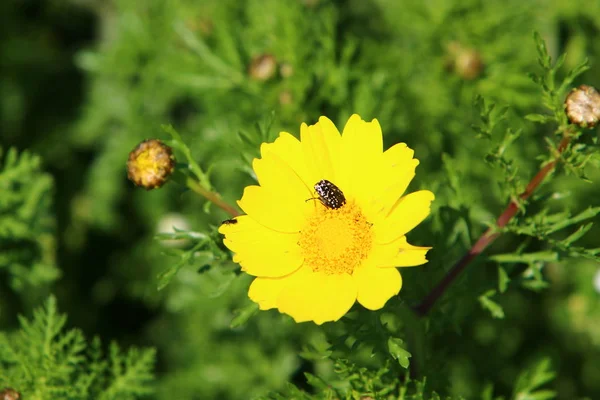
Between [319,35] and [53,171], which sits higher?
[53,171]

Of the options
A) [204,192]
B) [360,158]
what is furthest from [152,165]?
[360,158]

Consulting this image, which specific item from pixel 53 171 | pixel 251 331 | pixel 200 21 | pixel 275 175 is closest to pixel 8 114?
pixel 53 171

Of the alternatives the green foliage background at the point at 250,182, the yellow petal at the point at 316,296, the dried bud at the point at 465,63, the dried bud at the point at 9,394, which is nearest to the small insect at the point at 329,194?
the yellow petal at the point at 316,296

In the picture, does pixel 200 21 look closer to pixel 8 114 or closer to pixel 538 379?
pixel 8 114

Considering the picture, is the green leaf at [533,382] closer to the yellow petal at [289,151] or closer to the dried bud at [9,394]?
the yellow petal at [289,151]

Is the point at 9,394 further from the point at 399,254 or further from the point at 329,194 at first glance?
the point at 399,254

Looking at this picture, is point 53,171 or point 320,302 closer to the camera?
point 320,302

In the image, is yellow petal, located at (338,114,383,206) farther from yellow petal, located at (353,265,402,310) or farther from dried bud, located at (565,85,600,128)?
dried bud, located at (565,85,600,128)

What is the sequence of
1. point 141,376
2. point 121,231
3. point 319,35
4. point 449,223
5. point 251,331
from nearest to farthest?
point 449,223 < point 141,376 < point 319,35 < point 251,331 < point 121,231
